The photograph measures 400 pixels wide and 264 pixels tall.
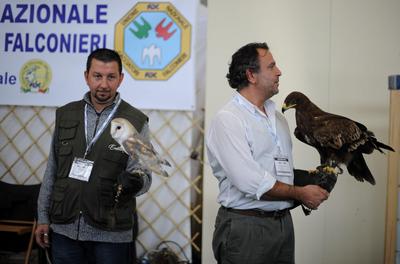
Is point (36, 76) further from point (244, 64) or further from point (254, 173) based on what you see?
point (254, 173)

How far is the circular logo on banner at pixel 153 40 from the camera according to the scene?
2.26 metres

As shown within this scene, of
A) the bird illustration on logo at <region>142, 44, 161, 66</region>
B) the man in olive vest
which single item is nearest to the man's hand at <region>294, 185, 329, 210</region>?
the man in olive vest

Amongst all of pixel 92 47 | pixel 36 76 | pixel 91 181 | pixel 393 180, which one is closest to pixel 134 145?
pixel 91 181

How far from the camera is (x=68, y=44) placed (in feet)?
7.73

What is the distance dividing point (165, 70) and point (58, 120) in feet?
3.29

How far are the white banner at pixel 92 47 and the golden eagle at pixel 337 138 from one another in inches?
41.7

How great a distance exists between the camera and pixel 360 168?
1.28 metres

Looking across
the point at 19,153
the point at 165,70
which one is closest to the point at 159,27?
the point at 165,70

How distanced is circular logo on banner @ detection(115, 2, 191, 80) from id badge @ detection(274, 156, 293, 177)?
3.81 feet

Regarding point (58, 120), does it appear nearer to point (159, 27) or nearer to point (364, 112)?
point (159, 27)

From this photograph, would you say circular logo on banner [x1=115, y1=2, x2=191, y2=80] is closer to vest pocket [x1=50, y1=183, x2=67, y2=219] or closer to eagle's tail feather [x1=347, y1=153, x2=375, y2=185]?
vest pocket [x1=50, y1=183, x2=67, y2=219]

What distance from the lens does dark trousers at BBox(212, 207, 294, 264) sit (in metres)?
1.19

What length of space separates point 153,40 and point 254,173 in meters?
1.36

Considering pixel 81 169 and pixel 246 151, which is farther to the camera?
pixel 81 169
